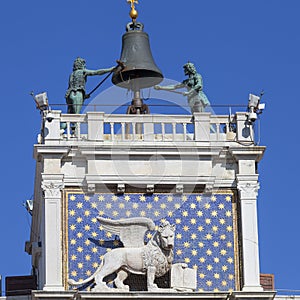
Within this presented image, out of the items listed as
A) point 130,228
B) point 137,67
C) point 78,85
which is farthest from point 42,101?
A: point 130,228

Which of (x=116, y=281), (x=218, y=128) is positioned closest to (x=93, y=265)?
(x=116, y=281)

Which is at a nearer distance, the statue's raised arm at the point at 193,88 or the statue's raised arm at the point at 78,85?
the statue's raised arm at the point at 193,88

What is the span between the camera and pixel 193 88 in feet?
156

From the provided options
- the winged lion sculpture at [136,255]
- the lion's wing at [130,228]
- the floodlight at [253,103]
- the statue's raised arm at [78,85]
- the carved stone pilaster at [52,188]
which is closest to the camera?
the winged lion sculpture at [136,255]

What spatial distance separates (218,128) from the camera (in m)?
46.6

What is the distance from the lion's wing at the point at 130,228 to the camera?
45438 mm

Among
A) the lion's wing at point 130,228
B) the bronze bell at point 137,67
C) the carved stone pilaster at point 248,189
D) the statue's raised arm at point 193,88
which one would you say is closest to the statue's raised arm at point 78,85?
the bronze bell at point 137,67

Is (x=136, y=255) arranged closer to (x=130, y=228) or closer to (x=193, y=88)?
(x=130, y=228)

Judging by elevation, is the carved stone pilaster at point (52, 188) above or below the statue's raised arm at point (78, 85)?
below

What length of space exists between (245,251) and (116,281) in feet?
9.38

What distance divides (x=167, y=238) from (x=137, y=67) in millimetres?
4497

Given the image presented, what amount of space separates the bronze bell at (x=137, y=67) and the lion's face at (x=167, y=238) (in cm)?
411

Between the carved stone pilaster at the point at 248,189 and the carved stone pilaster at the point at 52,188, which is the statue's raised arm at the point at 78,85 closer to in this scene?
the carved stone pilaster at the point at 52,188

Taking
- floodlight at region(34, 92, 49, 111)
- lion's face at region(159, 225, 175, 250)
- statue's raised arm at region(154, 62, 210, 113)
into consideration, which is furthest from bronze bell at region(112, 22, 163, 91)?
Result: lion's face at region(159, 225, 175, 250)
